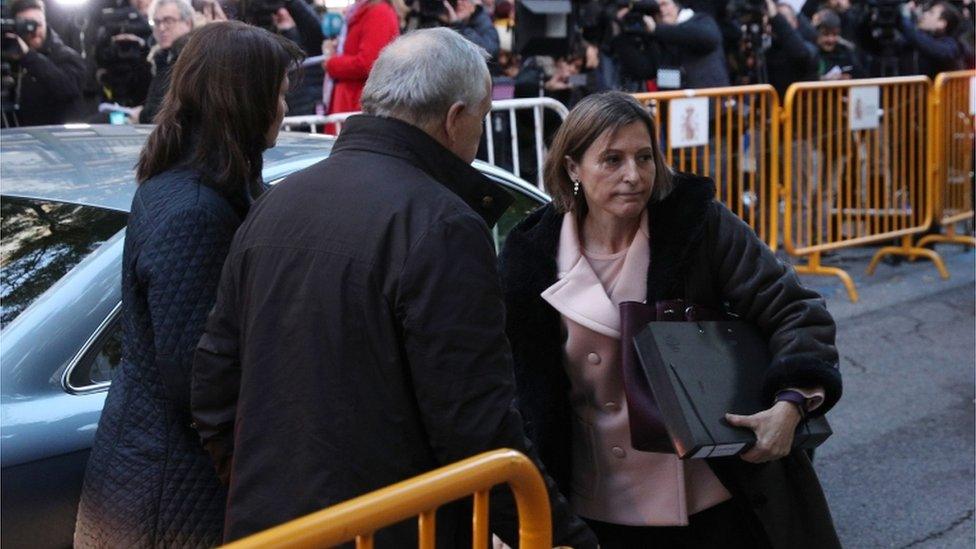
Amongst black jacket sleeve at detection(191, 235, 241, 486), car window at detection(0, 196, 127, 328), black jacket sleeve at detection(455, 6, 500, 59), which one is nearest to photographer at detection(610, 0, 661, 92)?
black jacket sleeve at detection(455, 6, 500, 59)

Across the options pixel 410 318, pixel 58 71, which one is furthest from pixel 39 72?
pixel 410 318

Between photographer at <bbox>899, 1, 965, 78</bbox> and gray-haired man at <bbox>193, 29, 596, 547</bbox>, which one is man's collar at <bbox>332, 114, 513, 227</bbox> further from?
photographer at <bbox>899, 1, 965, 78</bbox>

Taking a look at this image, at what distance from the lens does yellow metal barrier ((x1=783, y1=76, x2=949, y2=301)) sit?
8727 millimetres

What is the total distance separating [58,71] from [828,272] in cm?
514

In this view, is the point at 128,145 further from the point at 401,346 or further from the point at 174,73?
the point at 401,346

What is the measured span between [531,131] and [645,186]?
497cm

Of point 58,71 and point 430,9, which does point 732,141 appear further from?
point 58,71

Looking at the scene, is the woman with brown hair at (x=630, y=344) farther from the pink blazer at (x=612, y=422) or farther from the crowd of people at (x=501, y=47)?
the crowd of people at (x=501, y=47)

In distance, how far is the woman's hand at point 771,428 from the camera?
9.32ft

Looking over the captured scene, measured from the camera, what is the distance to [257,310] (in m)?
2.31

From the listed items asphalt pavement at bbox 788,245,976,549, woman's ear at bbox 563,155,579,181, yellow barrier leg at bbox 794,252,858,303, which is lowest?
asphalt pavement at bbox 788,245,976,549

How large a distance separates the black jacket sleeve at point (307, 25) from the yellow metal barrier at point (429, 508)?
6.72 m

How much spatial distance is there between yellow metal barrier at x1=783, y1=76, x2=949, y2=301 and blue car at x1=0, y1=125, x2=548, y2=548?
5598 millimetres

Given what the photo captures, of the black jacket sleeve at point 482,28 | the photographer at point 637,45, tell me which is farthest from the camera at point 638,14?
the black jacket sleeve at point 482,28
